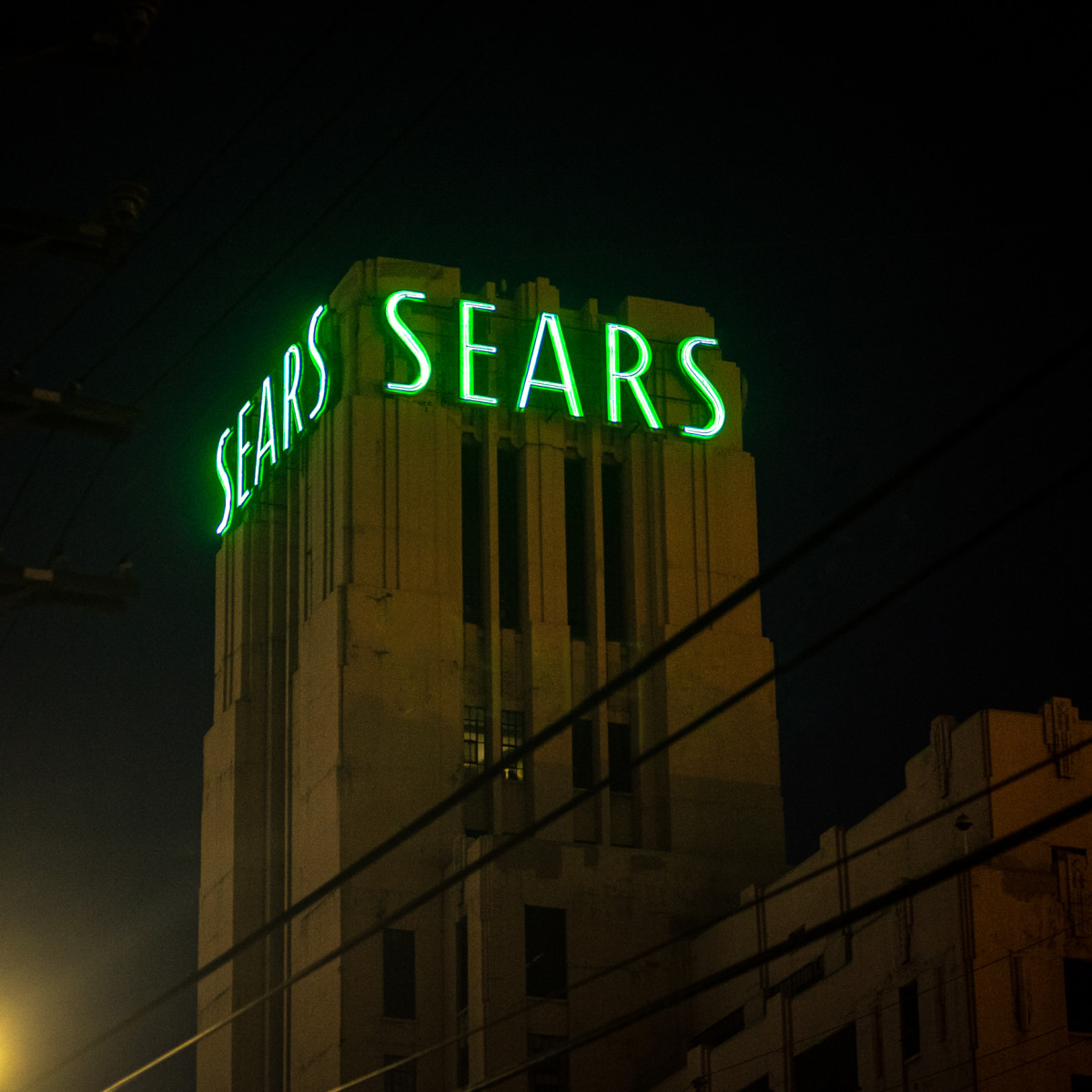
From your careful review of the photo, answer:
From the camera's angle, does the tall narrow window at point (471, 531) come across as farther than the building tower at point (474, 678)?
Yes

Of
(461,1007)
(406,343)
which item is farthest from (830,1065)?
(406,343)

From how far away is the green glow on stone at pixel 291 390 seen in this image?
7294cm

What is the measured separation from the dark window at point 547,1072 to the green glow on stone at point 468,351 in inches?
847

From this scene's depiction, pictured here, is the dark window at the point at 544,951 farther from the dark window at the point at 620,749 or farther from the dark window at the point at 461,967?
the dark window at the point at 620,749

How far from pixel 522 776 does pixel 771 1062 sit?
16394mm

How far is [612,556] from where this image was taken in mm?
71750

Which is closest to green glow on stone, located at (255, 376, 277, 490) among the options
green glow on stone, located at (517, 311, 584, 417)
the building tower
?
the building tower

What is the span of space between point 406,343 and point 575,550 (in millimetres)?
9076

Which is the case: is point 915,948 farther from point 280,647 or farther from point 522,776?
point 280,647

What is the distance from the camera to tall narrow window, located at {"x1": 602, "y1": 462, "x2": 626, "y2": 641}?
7100cm

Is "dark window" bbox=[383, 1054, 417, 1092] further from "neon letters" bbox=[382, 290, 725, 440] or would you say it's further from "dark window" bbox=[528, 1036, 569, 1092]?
"neon letters" bbox=[382, 290, 725, 440]

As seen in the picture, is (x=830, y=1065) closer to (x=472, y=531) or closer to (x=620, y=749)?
(x=620, y=749)

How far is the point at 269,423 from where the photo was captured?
75125mm

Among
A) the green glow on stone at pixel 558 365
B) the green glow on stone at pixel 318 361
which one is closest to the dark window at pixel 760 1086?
the green glow on stone at pixel 558 365
